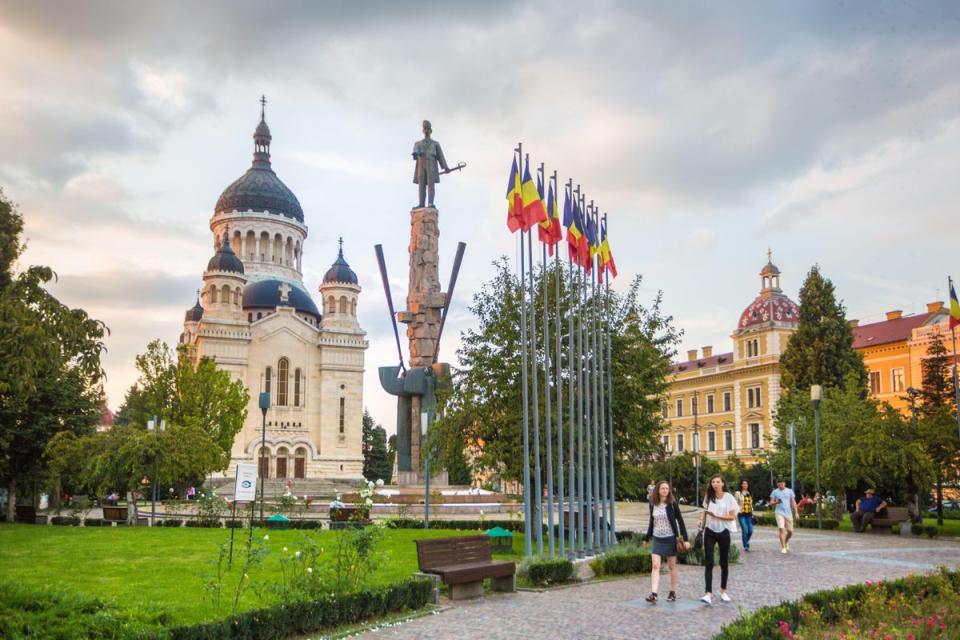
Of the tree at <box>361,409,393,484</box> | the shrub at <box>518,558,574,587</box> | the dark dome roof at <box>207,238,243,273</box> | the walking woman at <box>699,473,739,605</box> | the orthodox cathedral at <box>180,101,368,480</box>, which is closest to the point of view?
the walking woman at <box>699,473,739,605</box>

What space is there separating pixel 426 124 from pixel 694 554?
79.8 feet

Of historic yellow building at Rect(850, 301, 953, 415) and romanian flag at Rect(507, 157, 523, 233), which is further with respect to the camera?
historic yellow building at Rect(850, 301, 953, 415)

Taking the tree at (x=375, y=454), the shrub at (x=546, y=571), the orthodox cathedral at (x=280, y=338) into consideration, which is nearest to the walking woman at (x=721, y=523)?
the shrub at (x=546, y=571)

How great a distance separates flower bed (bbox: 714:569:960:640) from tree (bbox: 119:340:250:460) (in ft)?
146

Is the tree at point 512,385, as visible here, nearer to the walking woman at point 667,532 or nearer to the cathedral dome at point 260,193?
the walking woman at point 667,532

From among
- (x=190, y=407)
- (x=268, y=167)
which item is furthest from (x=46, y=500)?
(x=268, y=167)

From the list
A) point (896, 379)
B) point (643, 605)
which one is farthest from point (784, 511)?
point (896, 379)

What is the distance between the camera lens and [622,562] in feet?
48.4

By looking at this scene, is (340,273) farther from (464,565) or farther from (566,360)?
(464,565)

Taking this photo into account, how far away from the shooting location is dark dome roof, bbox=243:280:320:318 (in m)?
75.7

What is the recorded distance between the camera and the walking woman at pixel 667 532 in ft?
39.2

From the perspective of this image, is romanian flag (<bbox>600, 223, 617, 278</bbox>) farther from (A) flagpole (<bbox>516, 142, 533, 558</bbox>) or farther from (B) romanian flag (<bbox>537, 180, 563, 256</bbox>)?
(A) flagpole (<bbox>516, 142, 533, 558</bbox>)

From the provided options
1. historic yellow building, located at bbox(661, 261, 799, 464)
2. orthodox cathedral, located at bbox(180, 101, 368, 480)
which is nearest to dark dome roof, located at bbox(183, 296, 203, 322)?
orthodox cathedral, located at bbox(180, 101, 368, 480)

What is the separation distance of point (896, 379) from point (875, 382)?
5.46 feet
